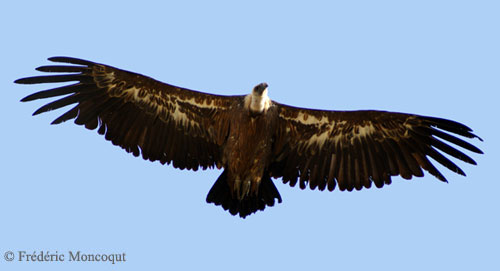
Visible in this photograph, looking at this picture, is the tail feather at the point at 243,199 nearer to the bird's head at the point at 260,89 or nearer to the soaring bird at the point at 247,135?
the soaring bird at the point at 247,135

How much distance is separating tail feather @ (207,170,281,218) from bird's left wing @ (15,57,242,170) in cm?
39

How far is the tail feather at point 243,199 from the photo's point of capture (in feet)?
63.8

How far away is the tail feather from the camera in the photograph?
63.8 ft

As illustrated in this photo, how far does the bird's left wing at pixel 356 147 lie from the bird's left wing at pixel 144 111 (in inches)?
40.3

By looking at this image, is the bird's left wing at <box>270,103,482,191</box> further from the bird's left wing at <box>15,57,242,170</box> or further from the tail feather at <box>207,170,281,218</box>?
the bird's left wing at <box>15,57,242,170</box>

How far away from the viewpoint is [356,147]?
1953cm

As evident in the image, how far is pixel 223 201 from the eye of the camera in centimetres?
1944

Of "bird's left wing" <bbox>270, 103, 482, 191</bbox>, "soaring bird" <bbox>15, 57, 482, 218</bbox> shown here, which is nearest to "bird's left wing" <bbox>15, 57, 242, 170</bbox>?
"soaring bird" <bbox>15, 57, 482, 218</bbox>

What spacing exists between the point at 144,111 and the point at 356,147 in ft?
10.9

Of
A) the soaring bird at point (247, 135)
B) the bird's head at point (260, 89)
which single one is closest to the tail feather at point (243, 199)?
the soaring bird at point (247, 135)

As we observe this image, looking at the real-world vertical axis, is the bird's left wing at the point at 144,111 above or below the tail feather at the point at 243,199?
above

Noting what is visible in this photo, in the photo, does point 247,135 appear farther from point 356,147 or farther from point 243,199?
point 356,147

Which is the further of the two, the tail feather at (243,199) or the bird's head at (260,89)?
the tail feather at (243,199)

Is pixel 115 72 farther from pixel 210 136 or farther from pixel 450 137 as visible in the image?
pixel 450 137
